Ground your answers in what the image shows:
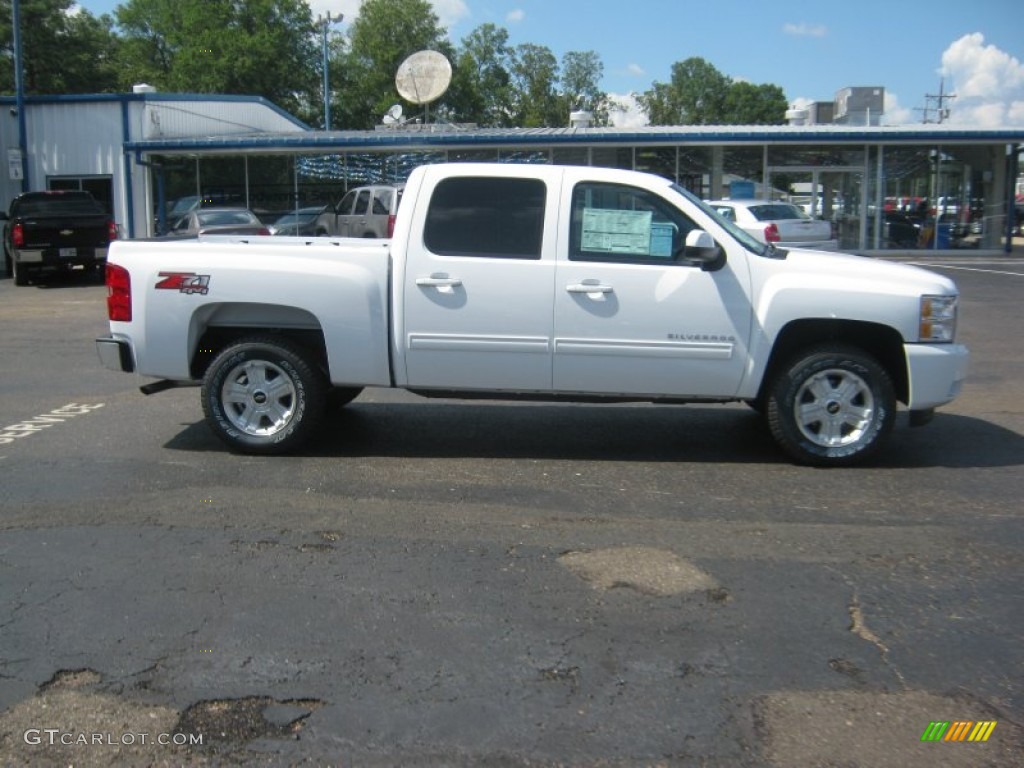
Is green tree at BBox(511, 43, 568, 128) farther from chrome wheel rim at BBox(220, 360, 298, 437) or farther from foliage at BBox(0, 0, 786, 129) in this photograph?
chrome wheel rim at BBox(220, 360, 298, 437)

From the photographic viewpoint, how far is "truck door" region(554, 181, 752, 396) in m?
6.68

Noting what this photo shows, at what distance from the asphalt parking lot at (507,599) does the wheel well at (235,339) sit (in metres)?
0.63

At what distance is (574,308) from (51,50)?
5137 cm

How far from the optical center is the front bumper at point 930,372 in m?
6.67

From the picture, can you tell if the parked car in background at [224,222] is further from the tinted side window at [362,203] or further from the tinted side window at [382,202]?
the tinted side window at [382,202]

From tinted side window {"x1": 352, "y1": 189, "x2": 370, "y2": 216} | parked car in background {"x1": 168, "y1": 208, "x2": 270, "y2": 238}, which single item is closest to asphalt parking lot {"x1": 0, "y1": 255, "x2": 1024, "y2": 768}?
parked car in background {"x1": 168, "y1": 208, "x2": 270, "y2": 238}

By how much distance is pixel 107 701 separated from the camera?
373 centimetres

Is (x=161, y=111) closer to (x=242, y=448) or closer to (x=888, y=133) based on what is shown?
(x=888, y=133)

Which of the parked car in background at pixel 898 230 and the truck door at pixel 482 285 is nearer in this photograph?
the truck door at pixel 482 285

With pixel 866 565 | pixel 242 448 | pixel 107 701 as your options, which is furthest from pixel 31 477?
pixel 866 565

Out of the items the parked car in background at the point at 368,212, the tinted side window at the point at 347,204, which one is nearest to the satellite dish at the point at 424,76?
the parked car in background at the point at 368,212

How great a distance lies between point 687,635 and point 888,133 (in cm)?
2696

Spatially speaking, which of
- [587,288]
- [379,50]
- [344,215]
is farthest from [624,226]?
[379,50]

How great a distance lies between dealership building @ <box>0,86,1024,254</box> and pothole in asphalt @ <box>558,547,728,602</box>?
80.1 feet
